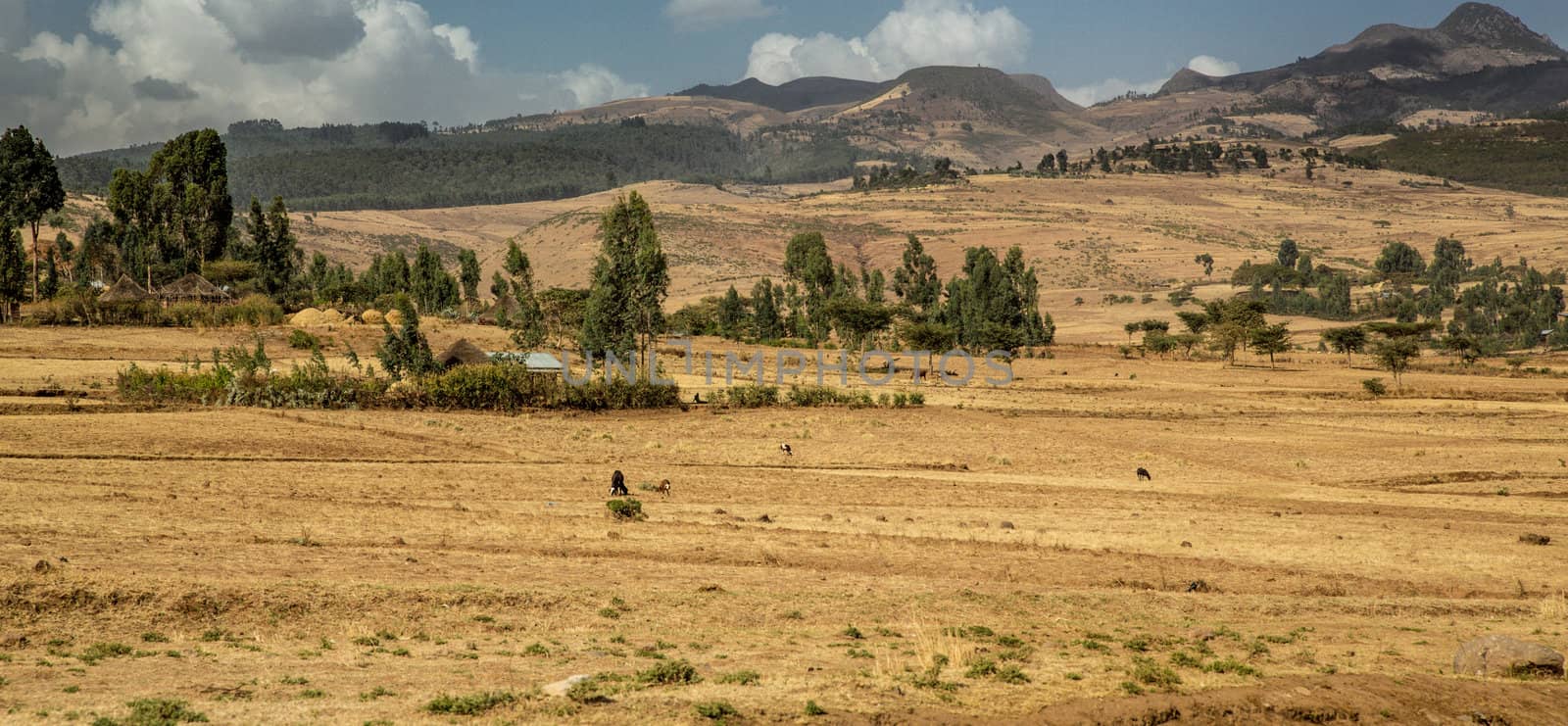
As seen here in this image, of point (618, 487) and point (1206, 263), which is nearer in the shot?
point (618, 487)


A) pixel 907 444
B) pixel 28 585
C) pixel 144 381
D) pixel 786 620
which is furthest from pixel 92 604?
pixel 144 381

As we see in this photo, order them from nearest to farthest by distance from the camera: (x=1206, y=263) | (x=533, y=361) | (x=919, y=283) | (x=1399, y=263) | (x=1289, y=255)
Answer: (x=533, y=361)
(x=919, y=283)
(x=1399, y=263)
(x=1289, y=255)
(x=1206, y=263)

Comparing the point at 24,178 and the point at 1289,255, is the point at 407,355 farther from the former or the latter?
the point at 1289,255

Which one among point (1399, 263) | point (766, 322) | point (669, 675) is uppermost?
point (1399, 263)

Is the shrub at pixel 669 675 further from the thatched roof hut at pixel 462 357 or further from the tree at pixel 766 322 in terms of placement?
the tree at pixel 766 322

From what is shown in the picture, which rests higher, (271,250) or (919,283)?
(271,250)

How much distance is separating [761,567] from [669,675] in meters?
8.59

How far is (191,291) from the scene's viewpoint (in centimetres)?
7575

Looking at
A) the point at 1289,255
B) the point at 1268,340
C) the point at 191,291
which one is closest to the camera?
the point at 191,291

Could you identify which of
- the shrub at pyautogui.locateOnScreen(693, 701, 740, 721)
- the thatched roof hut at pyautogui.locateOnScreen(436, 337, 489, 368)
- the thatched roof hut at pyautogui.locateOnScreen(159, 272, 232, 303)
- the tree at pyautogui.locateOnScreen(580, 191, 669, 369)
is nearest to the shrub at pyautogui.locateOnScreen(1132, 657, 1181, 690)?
the shrub at pyautogui.locateOnScreen(693, 701, 740, 721)

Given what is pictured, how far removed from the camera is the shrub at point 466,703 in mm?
13812

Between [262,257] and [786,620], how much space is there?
264ft

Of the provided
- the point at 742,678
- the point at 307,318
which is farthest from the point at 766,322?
the point at 742,678

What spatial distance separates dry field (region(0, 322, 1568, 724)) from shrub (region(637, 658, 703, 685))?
7.4 inches
